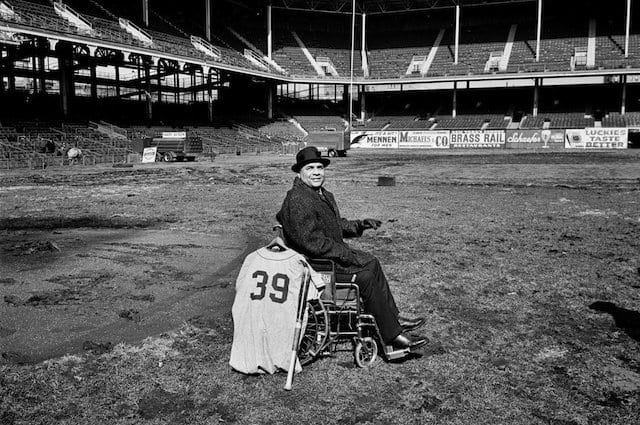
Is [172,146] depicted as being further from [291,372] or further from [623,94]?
[623,94]

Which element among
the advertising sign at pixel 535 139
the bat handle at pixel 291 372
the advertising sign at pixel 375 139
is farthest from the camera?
the advertising sign at pixel 375 139

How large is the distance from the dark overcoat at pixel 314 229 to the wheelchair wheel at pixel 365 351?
560 mm

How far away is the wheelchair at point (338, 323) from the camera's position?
167 inches

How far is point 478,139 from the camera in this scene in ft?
157

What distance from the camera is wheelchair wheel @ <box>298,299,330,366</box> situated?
4.18 meters

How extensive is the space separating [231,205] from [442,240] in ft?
20.7

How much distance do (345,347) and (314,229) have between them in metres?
1.08

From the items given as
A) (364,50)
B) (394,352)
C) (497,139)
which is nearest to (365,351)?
(394,352)

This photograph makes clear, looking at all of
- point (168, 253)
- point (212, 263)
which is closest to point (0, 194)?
point (168, 253)

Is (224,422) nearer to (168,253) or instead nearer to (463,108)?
(168,253)

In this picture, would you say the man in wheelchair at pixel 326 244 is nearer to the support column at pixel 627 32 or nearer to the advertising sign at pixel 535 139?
the advertising sign at pixel 535 139

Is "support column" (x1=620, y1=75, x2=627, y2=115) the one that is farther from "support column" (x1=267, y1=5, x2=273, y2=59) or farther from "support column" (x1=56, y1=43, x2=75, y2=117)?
"support column" (x1=56, y1=43, x2=75, y2=117)

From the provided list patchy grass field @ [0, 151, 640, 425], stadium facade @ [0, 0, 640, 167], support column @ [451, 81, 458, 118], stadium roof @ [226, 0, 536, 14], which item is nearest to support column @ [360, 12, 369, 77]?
stadium facade @ [0, 0, 640, 167]

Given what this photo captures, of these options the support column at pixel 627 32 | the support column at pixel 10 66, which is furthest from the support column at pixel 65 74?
the support column at pixel 627 32
